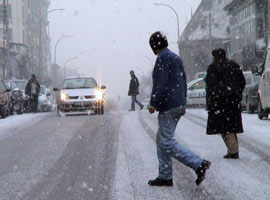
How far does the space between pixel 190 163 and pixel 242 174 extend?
1.19m

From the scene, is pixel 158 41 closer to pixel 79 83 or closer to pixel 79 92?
pixel 79 92

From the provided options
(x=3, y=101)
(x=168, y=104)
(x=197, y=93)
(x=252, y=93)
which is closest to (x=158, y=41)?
(x=168, y=104)

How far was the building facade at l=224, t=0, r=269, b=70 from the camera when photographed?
1930 inches

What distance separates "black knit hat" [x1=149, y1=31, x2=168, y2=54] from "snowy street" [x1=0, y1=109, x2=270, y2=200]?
1.53 metres

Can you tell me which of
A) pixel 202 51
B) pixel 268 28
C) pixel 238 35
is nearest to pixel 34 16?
pixel 202 51

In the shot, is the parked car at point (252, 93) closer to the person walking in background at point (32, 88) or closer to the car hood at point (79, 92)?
the car hood at point (79, 92)

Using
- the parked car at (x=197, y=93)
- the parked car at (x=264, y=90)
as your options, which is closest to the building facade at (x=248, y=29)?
the parked car at (x=197, y=93)

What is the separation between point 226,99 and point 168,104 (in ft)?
9.32

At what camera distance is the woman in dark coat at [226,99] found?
9.55 meters

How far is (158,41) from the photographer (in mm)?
6973

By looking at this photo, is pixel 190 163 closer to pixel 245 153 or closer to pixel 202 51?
pixel 245 153

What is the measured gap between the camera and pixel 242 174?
7.84m

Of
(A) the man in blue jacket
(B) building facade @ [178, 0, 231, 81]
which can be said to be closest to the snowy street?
(A) the man in blue jacket

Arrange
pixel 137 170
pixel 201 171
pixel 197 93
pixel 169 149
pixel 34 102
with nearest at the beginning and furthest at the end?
pixel 201 171
pixel 169 149
pixel 137 170
pixel 34 102
pixel 197 93
